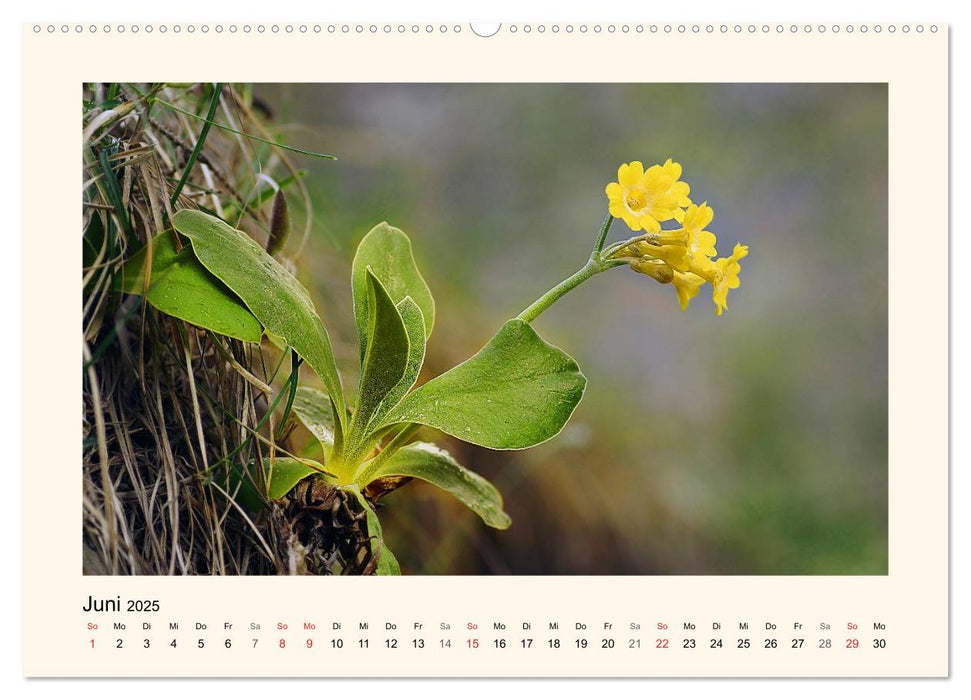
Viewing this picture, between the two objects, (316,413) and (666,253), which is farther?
(316,413)

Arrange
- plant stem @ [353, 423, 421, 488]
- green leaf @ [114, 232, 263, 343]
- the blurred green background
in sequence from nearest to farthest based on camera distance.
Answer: green leaf @ [114, 232, 263, 343] → plant stem @ [353, 423, 421, 488] → the blurred green background

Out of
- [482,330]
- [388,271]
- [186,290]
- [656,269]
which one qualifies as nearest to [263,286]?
[186,290]

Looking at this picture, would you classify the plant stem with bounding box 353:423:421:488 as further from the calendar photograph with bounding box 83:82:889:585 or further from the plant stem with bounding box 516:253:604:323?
the plant stem with bounding box 516:253:604:323

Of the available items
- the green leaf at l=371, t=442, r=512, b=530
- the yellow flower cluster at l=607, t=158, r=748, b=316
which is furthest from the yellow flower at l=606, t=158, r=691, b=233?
the green leaf at l=371, t=442, r=512, b=530

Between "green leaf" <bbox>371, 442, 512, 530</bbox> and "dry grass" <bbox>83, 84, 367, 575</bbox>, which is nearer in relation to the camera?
"dry grass" <bbox>83, 84, 367, 575</bbox>

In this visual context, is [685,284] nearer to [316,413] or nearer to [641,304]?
[316,413]
